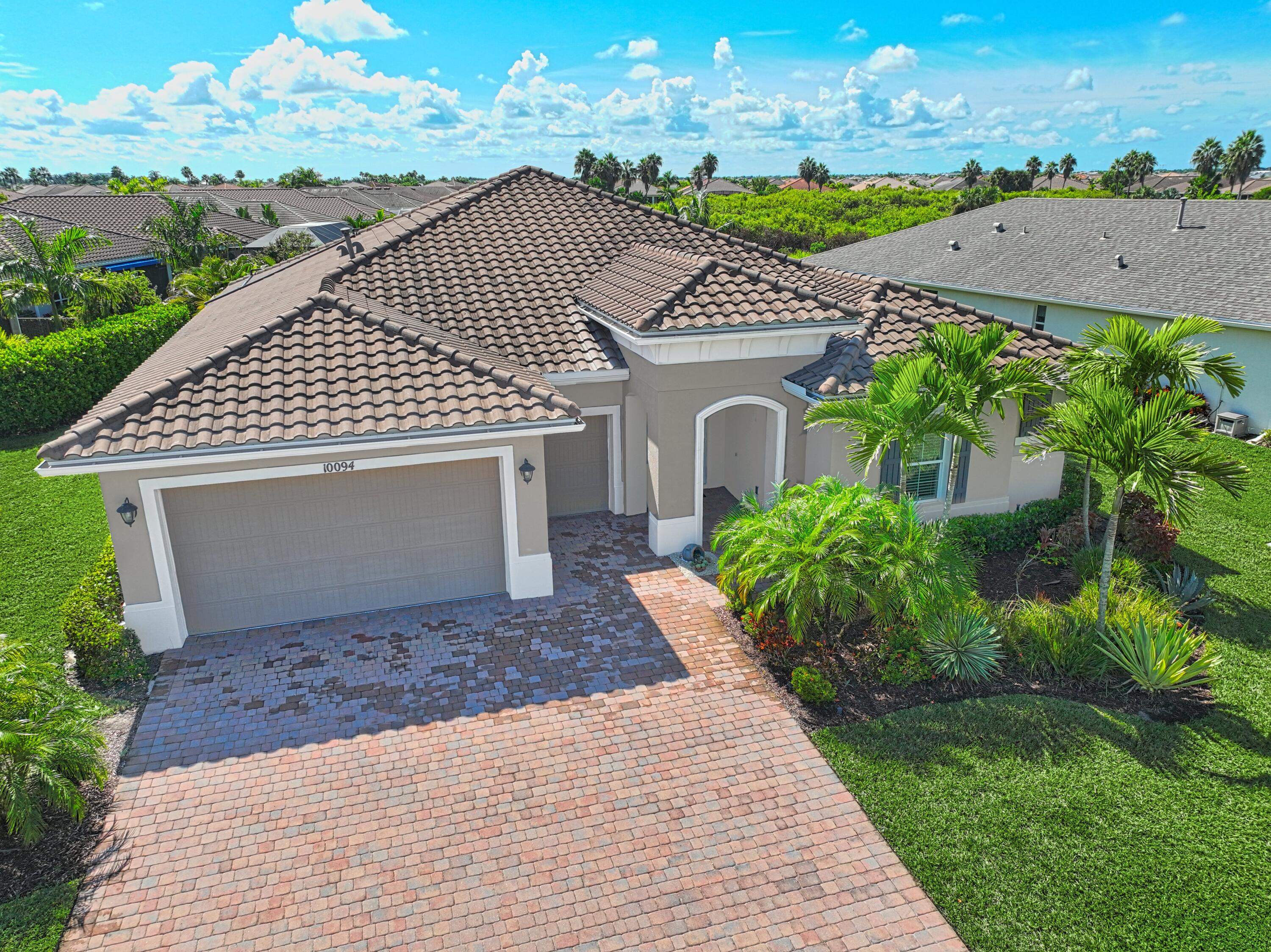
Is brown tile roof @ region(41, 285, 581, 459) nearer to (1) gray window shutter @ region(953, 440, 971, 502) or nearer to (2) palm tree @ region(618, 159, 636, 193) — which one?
(1) gray window shutter @ region(953, 440, 971, 502)

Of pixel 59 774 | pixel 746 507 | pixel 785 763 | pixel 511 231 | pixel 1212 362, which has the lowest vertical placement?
pixel 785 763

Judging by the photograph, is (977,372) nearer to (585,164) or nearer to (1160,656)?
(1160,656)

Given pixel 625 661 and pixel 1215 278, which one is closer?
pixel 625 661

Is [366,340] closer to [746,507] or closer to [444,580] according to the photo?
[444,580]

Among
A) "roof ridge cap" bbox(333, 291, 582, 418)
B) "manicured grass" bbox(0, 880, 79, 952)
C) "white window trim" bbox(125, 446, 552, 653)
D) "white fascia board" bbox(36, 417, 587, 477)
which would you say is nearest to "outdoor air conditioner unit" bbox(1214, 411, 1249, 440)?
"roof ridge cap" bbox(333, 291, 582, 418)

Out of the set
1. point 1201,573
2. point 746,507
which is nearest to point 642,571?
point 746,507

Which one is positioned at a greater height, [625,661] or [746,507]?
[746,507]
